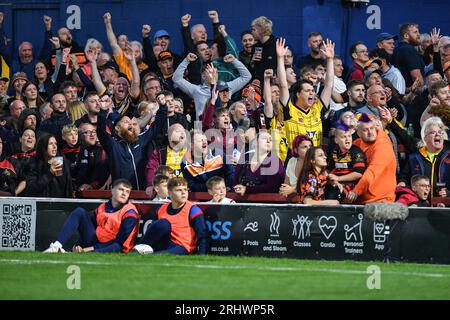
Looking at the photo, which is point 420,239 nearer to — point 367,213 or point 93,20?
point 367,213

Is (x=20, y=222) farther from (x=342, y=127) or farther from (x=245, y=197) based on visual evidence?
(x=342, y=127)

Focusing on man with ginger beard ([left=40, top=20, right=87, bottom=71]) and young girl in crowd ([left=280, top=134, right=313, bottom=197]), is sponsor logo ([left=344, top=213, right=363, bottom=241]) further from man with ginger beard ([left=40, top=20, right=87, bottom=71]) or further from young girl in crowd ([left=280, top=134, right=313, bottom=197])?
man with ginger beard ([left=40, top=20, right=87, bottom=71])

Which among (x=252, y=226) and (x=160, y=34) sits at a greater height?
(x=160, y=34)

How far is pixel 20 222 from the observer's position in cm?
1577

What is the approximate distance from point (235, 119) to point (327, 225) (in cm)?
368

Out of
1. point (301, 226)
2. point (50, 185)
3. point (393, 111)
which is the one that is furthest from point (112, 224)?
point (393, 111)

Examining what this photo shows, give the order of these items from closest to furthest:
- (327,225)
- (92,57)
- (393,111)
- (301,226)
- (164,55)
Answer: (327,225) < (301,226) < (393,111) < (92,57) < (164,55)

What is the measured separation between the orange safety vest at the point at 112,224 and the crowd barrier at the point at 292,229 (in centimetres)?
25

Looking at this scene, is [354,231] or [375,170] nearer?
[354,231]

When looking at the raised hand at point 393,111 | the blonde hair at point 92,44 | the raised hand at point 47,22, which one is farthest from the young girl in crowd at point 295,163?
the raised hand at point 47,22

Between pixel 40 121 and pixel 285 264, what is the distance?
7.28m

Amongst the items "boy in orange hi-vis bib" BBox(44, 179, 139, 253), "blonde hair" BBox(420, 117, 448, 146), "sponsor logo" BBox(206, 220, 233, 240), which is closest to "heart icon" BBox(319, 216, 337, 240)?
"sponsor logo" BBox(206, 220, 233, 240)

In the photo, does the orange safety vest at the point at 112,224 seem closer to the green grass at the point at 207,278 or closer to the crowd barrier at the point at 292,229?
the crowd barrier at the point at 292,229

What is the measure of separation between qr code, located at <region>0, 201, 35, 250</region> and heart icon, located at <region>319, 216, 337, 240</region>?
13.3 ft
